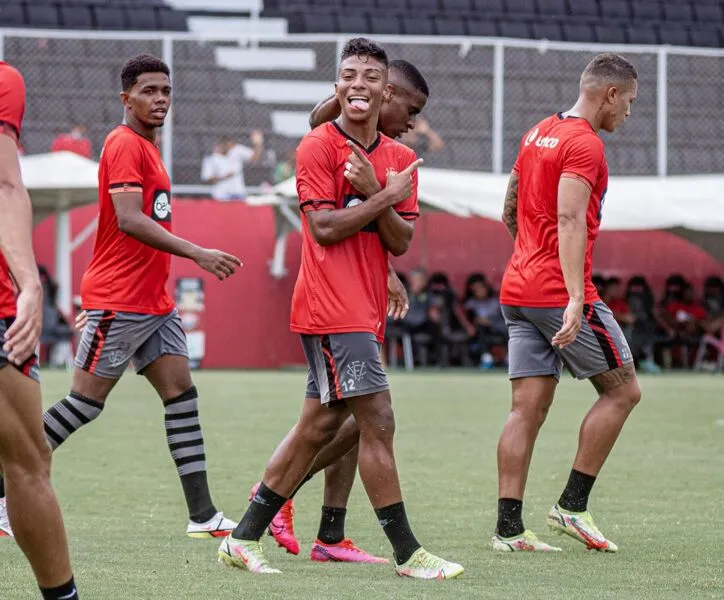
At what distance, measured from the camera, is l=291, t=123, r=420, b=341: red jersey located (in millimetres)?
5707

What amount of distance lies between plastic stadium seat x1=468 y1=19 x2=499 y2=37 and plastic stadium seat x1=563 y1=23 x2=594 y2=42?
4.40 ft

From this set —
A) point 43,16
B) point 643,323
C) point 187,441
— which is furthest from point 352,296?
point 43,16

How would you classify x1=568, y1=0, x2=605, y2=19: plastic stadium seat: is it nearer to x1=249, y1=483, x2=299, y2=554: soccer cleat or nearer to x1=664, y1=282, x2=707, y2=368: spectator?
x1=664, y1=282, x2=707, y2=368: spectator

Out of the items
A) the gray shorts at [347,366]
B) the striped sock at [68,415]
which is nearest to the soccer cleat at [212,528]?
the striped sock at [68,415]

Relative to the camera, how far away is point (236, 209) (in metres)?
22.0

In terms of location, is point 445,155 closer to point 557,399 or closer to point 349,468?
point 557,399

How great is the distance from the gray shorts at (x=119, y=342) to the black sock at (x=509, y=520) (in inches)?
67.4

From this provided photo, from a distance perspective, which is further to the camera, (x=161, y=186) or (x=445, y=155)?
(x=445, y=155)

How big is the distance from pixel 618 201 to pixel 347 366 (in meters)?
16.1

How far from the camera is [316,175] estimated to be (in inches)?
225

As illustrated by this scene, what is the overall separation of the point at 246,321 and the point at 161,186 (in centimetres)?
1499

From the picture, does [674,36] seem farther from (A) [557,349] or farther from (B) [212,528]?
(B) [212,528]

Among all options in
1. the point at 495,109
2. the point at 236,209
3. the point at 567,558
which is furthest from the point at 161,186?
the point at 495,109

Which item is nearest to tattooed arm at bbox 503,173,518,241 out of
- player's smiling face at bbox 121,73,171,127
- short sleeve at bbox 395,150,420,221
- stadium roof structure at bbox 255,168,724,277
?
short sleeve at bbox 395,150,420,221
